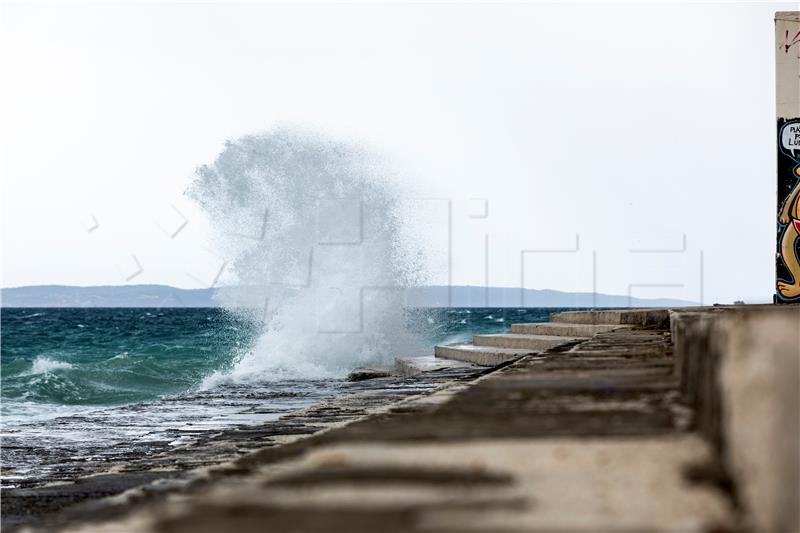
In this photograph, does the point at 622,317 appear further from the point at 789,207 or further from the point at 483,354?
the point at 789,207

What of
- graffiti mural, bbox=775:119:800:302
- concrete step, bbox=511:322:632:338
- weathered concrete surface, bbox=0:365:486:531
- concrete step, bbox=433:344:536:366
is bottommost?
weathered concrete surface, bbox=0:365:486:531

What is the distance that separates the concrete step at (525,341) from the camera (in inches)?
383

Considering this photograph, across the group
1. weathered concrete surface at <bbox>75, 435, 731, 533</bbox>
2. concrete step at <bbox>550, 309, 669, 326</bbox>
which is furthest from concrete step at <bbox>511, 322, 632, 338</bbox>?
weathered concrete surface at <bbox>75, 435, 731, 533</bbox>

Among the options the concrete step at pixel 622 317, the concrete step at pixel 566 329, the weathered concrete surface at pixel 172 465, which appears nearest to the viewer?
Answer: the weathered concrete surface at pixel 172 465

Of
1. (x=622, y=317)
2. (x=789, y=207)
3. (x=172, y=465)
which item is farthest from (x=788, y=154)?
(x=172, y=465)

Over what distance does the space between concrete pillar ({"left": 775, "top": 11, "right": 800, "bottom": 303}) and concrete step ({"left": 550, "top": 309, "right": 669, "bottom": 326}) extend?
8.25 ft

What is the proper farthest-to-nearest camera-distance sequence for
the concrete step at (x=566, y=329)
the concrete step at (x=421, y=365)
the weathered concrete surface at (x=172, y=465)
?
the concrete step at (x=421, y=365), the concrete step at (x=566, y=329), the weathered concrete surface at (x=172, y=465)

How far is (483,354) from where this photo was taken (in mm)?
10766

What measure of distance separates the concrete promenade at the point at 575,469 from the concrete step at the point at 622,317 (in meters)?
6.40

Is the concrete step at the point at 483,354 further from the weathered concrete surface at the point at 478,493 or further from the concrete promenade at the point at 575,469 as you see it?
A: the weathered concrete surface at the point at 478,493

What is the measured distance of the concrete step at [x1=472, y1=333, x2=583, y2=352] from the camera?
383 inches

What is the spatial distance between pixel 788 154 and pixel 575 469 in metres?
10.8

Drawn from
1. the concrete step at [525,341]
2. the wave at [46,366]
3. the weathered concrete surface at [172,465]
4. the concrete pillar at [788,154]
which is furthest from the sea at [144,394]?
the concrete pillar at [788,154]

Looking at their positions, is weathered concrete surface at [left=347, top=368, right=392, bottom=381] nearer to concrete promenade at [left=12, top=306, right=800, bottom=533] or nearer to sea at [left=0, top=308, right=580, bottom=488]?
sea at [left=0, top=308, right=580, bottom=488]
